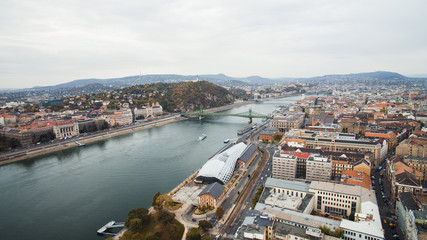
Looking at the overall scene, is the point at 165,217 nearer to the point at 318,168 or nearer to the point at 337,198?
the point at 337,198

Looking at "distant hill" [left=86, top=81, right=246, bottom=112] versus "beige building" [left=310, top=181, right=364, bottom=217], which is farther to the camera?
"distant hill" [left=86, top=81, right=246, bottom=112]

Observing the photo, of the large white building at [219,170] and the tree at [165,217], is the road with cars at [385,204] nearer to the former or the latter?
the large white building at [219,170]

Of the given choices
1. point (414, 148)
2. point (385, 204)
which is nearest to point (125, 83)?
point (414, 148)

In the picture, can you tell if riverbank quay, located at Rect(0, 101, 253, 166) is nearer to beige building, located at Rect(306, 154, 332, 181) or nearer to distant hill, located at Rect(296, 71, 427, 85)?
beige building, located at Rect(306, 154, 332, 181)

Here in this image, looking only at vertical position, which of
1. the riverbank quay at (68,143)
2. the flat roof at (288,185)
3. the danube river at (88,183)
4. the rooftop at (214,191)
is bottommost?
the danube river at (88,183)

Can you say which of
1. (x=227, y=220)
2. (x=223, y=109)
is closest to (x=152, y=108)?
(x=223, y=109)

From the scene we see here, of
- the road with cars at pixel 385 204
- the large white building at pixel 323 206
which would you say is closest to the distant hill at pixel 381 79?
the road with cars at pixel 385 204

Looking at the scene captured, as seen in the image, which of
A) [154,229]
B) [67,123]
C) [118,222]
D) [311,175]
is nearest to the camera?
[154,229]

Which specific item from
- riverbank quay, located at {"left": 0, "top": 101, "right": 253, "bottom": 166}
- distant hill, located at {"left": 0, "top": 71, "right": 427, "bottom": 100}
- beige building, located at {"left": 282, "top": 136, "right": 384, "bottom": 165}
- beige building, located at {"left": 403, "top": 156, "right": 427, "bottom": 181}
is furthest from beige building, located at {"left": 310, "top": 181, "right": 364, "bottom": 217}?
distant hill, located at {"left": 0, "top": 71, "right": 427, "bottom": 100}

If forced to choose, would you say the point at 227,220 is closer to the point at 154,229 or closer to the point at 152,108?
the point at 154,229
